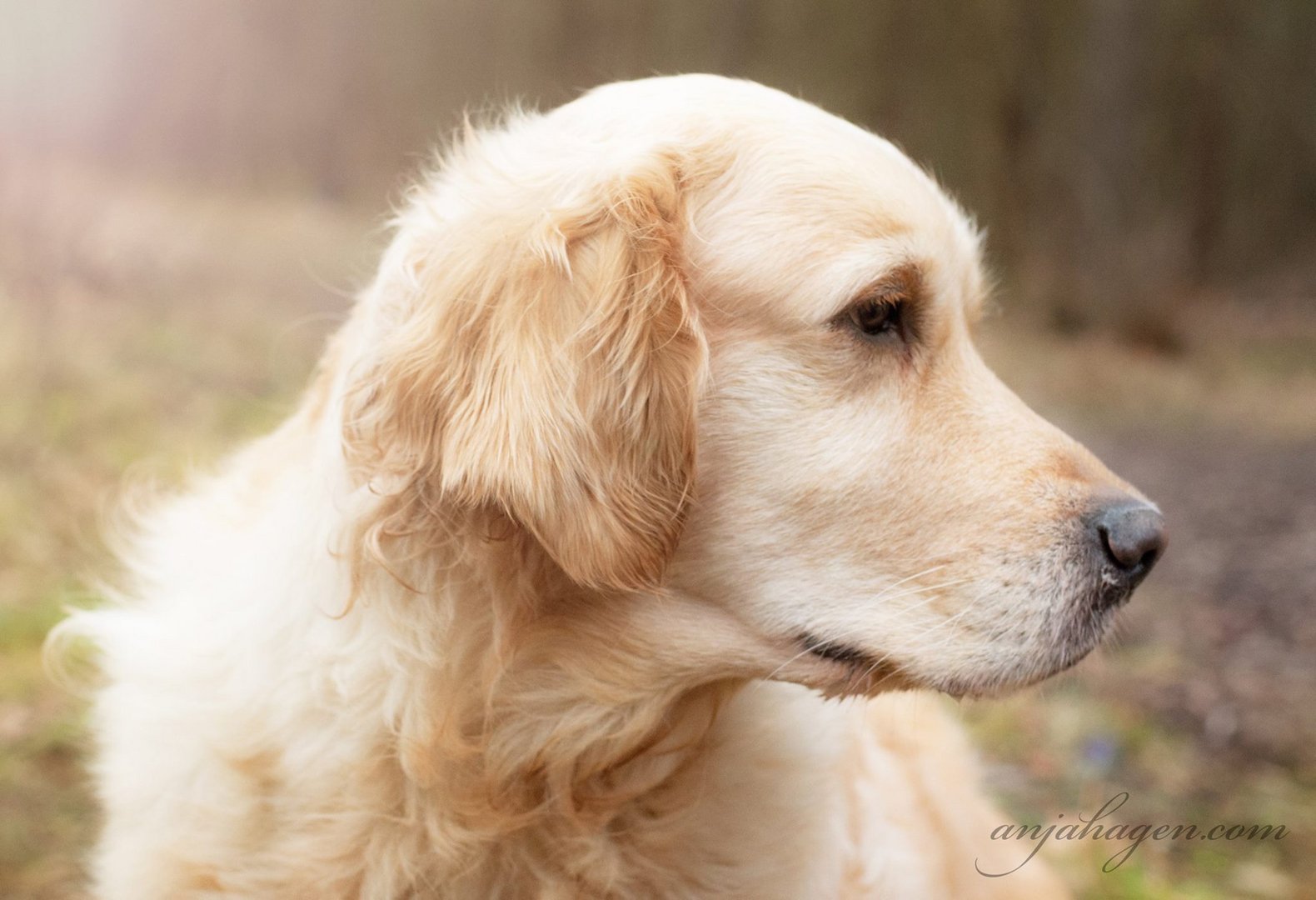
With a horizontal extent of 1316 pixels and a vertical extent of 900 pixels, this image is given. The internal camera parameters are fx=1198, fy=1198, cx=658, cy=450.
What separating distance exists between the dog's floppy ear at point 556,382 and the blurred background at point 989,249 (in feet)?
2.04

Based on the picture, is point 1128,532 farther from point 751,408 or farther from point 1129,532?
point 751,408

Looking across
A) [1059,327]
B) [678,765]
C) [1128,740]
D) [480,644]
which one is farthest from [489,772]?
[1059,327]

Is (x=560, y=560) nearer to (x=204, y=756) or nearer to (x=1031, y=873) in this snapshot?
(x=204, y=756)

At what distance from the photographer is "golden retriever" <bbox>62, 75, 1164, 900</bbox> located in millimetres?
1881

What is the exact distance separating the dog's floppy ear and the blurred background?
623 millimetres

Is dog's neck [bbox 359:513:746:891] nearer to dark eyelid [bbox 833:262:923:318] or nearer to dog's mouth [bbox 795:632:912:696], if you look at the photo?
dog's mouth [bbox 795:632:912:696]

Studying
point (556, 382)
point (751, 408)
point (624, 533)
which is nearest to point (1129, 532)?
point (751, 408)

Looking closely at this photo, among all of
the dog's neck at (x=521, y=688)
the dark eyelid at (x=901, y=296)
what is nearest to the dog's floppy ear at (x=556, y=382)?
the dog's neck at (x=521, y=688)

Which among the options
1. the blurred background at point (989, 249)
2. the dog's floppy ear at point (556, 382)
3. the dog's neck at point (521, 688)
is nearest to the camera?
the dog's floppy ear at point (556, 382)

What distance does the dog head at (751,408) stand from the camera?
1857 mm

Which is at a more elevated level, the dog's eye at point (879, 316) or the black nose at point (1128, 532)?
the dog's eye at point (879, 316)

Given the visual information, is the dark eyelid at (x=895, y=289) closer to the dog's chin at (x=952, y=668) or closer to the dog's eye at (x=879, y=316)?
the dog's eye at (x=879, y=316)

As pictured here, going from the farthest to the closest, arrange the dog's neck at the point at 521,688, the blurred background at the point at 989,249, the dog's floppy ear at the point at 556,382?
the blurred background at the point at 989,249 < the dog's neck at the point at 521,688 < the dog's floppy ear at the point at 556,382

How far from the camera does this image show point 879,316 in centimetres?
205
